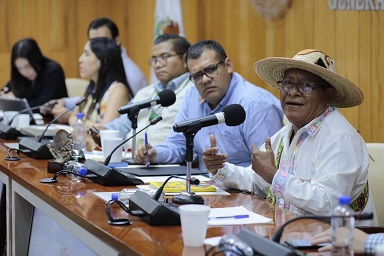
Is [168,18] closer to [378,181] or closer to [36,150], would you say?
[36,150]

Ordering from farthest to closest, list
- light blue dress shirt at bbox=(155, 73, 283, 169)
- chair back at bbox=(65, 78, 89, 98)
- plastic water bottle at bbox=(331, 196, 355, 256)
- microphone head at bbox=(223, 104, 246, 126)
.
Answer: chair back at bbox=(65, 78, 89, 98)
light blue dress shirt at bbox=(155, 73, 283, 169)
microphone head at bbox=(223, 104, 246, 126)
plastic water bottle at bbox=(331, 196, 355, 256)

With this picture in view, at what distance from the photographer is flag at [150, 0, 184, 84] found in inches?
247

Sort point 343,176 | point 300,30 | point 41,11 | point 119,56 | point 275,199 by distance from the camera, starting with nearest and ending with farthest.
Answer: point 343,176, point 275,199, point 300,30, point 119,56, point 41,11

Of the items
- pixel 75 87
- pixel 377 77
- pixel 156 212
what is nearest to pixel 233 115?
pixel 156 212

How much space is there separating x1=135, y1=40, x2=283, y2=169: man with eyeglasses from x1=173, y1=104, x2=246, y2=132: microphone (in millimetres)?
931

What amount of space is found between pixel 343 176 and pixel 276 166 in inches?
13.0

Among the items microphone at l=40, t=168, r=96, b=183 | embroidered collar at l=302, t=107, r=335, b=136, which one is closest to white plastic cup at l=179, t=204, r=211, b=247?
→ embroidered collar at l=302, t=107, r=335, b=136

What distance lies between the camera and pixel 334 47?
4.43m

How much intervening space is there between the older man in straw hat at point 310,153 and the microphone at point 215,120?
0.15 metres

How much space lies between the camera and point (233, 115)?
8.58 feet

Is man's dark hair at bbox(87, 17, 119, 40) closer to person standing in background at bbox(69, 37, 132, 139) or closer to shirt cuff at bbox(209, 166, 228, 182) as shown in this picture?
person standing in background at bbox(69, 37, 132, 139)

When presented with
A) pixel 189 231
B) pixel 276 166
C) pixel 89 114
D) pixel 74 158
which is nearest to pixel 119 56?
pixel 89 114

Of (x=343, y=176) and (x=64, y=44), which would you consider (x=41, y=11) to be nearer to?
(x=64, y=44)

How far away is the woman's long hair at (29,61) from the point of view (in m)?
6.29
